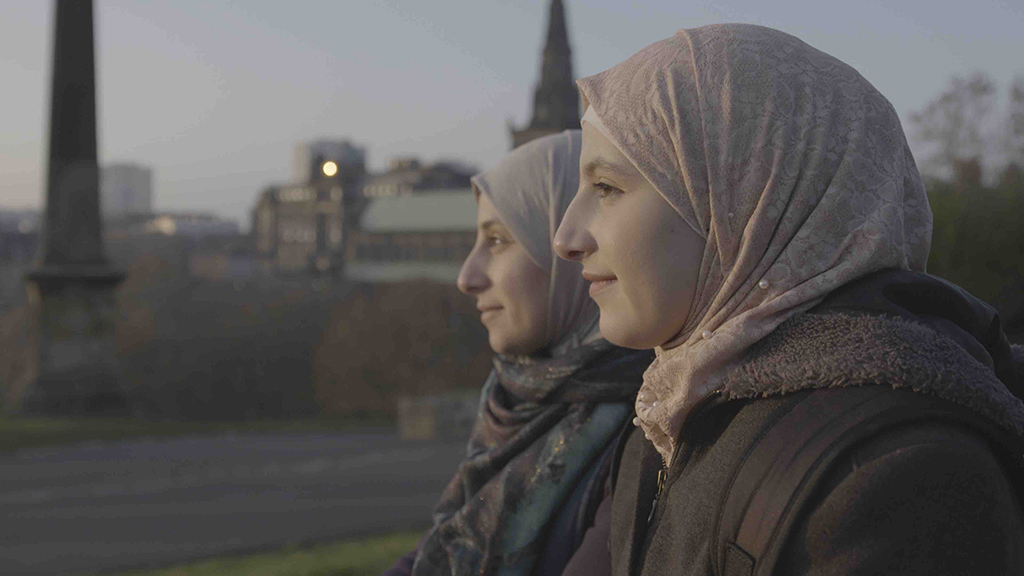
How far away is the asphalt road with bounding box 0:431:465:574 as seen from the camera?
877cm

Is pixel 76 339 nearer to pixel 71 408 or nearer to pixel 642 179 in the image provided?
pixel 71 408

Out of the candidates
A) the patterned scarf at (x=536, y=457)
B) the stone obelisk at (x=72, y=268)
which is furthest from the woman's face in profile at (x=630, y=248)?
the stone obelisk at (x=72, y=268)

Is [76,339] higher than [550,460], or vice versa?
[550,460]

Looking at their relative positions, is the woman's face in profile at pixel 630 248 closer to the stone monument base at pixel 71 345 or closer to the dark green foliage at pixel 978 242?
the dark green foliage at pixel 978 242

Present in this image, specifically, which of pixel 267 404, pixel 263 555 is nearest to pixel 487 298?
pixel 263 555

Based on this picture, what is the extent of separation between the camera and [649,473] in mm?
1848

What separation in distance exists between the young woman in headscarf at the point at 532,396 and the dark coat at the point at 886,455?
842 millimetres

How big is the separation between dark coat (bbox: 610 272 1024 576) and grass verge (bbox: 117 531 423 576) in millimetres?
5734

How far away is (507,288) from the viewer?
2924 millimetres

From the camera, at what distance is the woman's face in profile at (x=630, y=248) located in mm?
1653

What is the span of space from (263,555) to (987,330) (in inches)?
300

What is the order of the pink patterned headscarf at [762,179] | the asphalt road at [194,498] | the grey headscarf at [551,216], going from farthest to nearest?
the asphalt road at [194,498] → the grey headscarf at [551,216] → the pink patterned headscarf at [762,179]

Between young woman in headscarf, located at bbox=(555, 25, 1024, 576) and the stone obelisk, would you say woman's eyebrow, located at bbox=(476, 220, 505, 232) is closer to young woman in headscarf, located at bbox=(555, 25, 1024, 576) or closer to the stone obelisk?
young woman in headscarf, located at bbox=(555, 25, 1024, 576)

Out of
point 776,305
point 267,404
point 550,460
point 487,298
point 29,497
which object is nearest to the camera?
point 776,305
